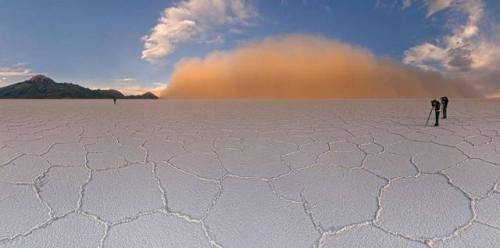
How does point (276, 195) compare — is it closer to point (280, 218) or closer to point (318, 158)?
point (280, 218)

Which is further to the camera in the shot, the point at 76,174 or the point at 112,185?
the point at 76,174

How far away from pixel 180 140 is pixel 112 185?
1699mm

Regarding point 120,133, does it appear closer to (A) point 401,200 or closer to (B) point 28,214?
(B) point 28,214

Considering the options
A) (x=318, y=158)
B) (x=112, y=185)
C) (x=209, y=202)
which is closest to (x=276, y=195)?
(x=209, y=202)

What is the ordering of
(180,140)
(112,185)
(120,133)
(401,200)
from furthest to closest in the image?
(120,133) → (180,140) → (112,185) → (401,200)

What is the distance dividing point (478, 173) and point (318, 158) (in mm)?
1331

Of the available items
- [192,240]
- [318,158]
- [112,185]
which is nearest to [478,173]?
[318,158]

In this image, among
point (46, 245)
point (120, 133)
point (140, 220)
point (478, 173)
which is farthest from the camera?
point (120, 133)

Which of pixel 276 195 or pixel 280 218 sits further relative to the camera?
pixel 276 195

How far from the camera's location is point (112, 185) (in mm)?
2209

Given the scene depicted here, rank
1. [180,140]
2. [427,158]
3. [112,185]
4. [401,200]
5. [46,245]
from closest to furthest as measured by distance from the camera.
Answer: [46,245] < [401,200] < [112,185] < [427,158] < [180,140]

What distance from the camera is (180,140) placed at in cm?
388

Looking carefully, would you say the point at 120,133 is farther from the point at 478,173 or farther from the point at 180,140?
the point at 478,173

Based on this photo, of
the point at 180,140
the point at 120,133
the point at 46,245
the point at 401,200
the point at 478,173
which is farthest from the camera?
the point at 120,133
